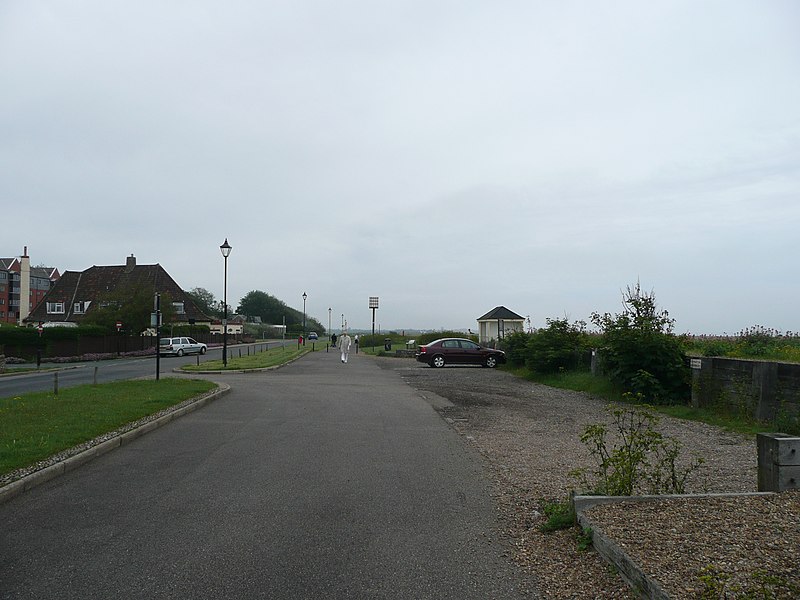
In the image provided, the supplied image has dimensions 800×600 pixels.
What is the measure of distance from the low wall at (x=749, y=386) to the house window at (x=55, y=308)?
70.6 metres

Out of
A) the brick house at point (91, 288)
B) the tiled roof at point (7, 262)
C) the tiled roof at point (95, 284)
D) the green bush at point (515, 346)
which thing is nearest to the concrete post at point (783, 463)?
the green bush at point (515, 346)

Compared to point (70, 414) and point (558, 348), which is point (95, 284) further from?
point (70, 414)

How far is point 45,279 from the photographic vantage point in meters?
117

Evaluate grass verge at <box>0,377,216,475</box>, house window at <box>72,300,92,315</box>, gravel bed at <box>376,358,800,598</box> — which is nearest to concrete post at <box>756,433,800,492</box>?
gravel bed at <box>376,358,800,598</box>

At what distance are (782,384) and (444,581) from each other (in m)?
9.21

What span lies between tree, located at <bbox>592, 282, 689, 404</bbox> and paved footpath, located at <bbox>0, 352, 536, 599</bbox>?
7197mm

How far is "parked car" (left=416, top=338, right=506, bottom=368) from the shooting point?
31.5 m

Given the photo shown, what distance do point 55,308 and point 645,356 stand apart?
229 ft

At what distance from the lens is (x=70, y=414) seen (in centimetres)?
1154

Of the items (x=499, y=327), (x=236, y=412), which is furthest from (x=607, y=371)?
(x=499, y=327)

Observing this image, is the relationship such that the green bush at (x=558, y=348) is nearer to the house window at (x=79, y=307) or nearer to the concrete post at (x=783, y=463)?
the concrete post at (x=783, y=463)

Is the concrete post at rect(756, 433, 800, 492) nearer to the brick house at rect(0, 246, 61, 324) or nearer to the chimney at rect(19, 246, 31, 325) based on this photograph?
the chimney at rect(19, 246, 31, 325)

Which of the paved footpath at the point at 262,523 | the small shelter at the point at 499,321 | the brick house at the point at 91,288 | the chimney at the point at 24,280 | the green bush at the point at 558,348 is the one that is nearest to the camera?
the paved footpath at the point at 262,523

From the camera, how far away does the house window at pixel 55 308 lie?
7025cm
